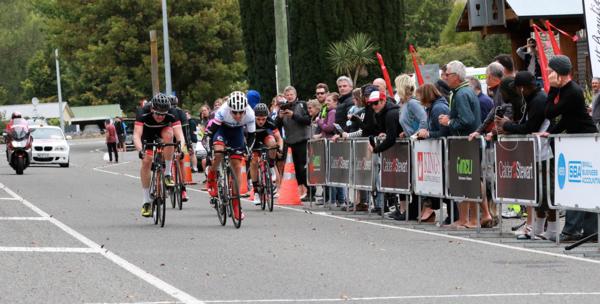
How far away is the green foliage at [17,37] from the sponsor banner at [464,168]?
134 meters

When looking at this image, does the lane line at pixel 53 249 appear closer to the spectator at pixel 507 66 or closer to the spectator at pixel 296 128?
the spectator at pixel 507 66

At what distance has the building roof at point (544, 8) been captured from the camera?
92.8 ft

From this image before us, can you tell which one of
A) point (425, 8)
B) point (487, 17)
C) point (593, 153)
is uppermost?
point (425, 8)

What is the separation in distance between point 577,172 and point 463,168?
8.99 ft

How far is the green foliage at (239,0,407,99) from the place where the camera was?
52.8 m

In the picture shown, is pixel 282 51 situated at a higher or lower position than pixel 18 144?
higher

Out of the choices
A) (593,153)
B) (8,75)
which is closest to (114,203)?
(593,153)

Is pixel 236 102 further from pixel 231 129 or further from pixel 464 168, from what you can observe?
pixel 464 168

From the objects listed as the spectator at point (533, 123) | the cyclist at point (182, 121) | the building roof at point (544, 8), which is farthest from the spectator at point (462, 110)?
the building roof at point (544, 8)

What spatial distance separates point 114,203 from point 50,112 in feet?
389

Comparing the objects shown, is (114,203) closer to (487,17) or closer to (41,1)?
(487,17)

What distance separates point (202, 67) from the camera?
81688mm

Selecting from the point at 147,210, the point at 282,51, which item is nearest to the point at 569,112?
the point at 147,210

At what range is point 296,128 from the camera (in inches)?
935
